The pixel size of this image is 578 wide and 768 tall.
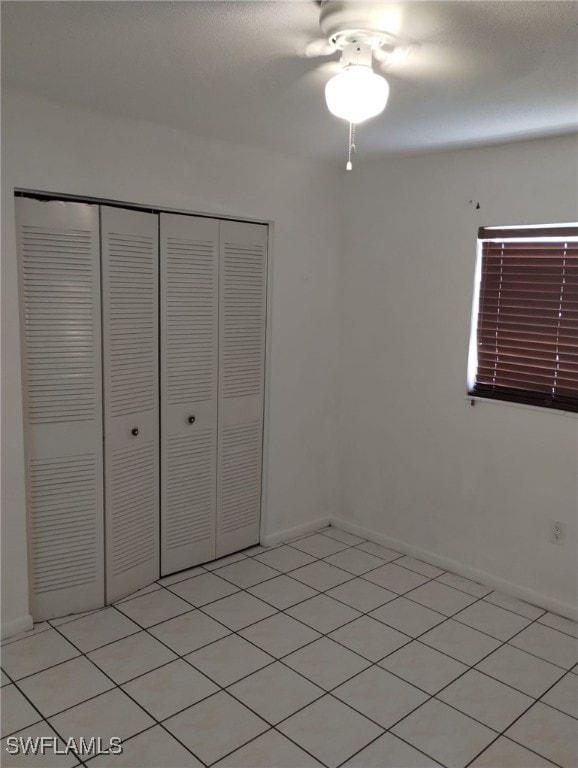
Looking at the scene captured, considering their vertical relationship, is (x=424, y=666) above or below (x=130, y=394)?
below

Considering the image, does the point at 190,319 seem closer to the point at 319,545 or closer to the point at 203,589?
the point at 203,589

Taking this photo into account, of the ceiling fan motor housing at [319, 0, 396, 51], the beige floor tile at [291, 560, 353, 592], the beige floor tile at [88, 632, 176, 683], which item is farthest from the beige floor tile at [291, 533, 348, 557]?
the ceiling fan motor housing at [319, 0, 396, 51]

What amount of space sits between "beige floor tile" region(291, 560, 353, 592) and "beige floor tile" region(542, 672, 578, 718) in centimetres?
120

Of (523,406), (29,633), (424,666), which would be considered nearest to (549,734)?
(424,666)

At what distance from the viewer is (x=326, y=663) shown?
2.73 metres

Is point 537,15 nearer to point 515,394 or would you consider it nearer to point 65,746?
point 515,394

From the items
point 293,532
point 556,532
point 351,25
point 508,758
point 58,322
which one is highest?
point 351,25

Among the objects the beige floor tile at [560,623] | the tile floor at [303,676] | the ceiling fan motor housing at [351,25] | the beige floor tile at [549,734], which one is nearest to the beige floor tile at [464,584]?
the tile floor at [303,676]

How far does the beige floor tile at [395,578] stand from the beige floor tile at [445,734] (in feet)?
3.15

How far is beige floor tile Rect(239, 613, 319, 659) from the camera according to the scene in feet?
9.31

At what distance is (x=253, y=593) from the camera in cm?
333

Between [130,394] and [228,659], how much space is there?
1322 mm

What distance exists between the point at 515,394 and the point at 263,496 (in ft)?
5.24

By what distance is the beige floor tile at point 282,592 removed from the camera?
325cm
